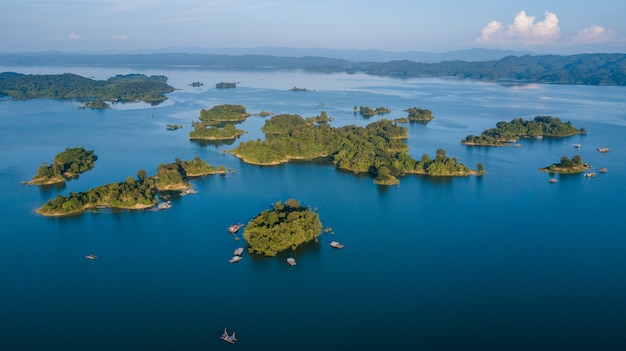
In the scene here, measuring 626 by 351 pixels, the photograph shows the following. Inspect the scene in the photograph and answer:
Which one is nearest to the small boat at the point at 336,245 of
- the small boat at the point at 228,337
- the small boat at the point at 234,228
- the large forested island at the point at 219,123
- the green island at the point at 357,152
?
the small boat at the point at 234,228

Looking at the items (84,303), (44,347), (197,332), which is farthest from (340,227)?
(44,347)

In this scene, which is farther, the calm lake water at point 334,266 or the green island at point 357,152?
the green island at point 357,152

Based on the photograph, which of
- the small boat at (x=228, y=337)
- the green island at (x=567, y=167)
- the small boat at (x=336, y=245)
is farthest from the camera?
the green island at (x=567, y=167)

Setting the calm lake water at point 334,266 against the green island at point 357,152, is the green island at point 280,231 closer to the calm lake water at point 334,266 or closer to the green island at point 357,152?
the calm lake water at point 334,266

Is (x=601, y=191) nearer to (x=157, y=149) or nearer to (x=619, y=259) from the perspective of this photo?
(x=619, y=259)

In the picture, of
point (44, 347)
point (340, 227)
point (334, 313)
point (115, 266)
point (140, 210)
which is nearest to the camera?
point (44, 347)

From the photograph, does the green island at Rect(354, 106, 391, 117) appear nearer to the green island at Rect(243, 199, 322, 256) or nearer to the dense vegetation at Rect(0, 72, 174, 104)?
the dense vegetation at Rect(0, 72, 174, 104)
